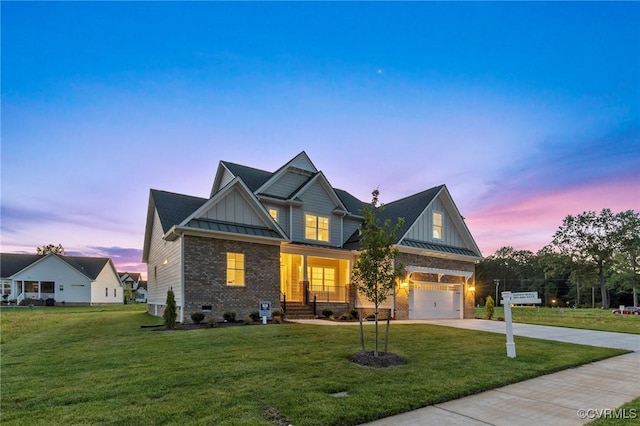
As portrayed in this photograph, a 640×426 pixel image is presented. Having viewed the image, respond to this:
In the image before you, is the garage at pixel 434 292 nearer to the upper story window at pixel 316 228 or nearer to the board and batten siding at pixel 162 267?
the upper story window at pixel 316 228

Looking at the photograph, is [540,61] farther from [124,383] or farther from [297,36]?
[124,383]

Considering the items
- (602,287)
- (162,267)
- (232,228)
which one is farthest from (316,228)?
(602,287)

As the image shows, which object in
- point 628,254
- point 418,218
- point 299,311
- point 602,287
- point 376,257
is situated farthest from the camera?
point 628,254

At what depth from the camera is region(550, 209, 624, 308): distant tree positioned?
57.8m

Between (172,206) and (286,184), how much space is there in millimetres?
5831

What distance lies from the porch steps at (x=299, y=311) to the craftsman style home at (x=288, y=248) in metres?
0.05

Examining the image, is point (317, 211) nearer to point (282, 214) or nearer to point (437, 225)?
Result: point (282, 214)

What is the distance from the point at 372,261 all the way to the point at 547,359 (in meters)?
4.72

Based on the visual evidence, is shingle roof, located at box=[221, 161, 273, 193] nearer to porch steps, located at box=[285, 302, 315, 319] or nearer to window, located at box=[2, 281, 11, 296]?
porch steps, located at box=[285, 302, 315, 319]

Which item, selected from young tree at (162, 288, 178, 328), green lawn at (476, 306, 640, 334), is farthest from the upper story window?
green lawn at (476, 306, 640, 334)

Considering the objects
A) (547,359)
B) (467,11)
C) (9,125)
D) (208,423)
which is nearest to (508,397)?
(547,359)

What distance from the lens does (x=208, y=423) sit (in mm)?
4059

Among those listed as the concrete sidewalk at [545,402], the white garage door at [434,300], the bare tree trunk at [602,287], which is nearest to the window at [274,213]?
the white garage door at [434,300]

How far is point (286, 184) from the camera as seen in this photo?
773 inches
